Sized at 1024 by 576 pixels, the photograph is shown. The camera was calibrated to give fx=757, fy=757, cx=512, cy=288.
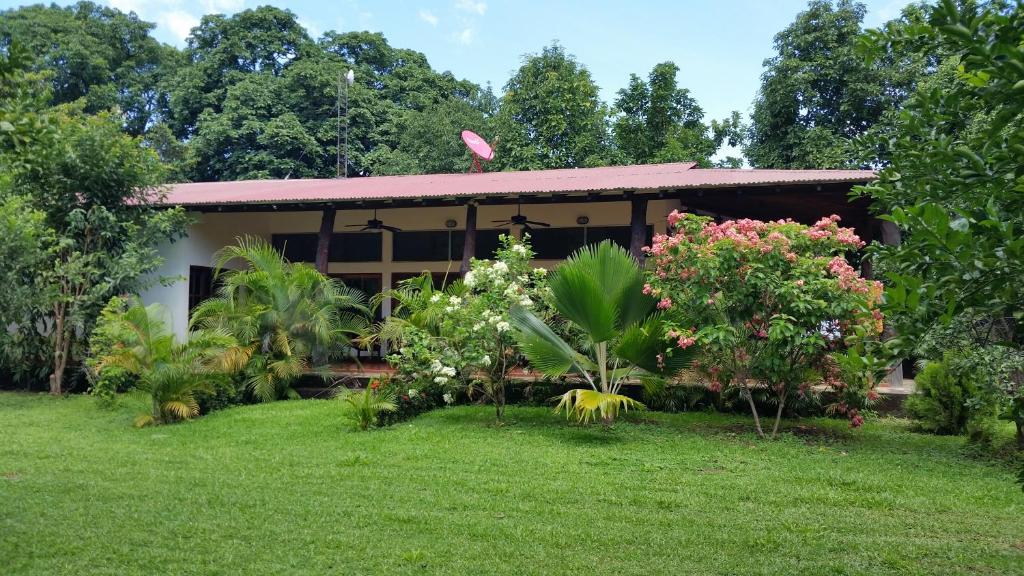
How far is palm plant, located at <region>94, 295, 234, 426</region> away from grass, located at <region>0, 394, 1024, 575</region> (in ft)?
2.11

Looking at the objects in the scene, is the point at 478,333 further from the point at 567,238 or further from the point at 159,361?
the point at 567,238

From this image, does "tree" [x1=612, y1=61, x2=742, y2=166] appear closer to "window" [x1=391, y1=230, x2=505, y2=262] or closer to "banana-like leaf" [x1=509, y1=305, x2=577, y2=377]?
"window" [x1=391, y1=230, x2=505, y2=262]

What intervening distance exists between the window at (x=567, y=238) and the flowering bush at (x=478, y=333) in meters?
4.39

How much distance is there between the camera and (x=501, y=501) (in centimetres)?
578

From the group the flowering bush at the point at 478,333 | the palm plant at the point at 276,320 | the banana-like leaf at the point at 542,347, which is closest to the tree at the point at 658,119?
the palm plant at the point at 276,320

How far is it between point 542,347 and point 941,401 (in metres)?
4.82

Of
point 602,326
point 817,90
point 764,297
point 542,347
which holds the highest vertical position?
point 817,90

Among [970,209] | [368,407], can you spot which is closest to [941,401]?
[368,407]

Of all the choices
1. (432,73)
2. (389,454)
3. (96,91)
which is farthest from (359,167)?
(389,454)

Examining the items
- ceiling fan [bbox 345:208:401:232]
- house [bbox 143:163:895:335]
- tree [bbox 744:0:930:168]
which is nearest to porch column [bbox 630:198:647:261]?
house [bbox 143:163:895:335]

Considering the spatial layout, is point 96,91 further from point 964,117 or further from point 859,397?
point 964,117

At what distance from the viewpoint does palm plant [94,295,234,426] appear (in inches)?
388

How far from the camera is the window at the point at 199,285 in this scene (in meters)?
14.4

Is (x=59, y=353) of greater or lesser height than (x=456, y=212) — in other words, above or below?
below
